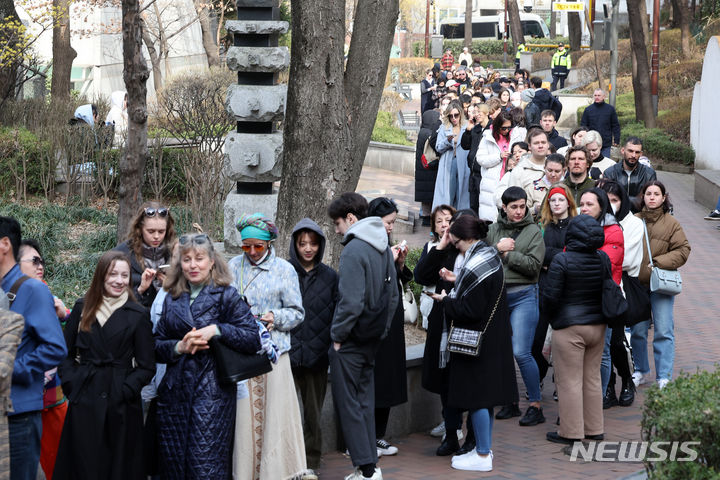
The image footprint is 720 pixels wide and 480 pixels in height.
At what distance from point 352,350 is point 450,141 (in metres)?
7.33

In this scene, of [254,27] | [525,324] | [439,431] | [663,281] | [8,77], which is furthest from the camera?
[8,77]

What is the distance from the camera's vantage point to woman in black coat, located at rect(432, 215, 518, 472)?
22.1ft

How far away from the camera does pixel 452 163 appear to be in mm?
13312

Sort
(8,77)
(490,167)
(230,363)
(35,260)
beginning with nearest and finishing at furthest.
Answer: (230,363)
(35,260)
(490,167)
(8,77)

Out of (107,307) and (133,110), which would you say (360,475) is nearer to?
(107,307)

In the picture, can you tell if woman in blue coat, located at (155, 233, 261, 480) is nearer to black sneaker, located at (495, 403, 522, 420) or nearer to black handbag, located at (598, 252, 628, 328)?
black handbag, located at (598, 252, 628, 328)

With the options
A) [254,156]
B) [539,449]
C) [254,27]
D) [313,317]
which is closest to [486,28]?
[254,27]

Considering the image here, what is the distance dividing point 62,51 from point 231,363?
17616 mm

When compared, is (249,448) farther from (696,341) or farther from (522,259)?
(696,341)

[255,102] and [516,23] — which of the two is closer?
[255,102]

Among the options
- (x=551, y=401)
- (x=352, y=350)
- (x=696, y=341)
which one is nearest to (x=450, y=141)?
(x=696, y=341)

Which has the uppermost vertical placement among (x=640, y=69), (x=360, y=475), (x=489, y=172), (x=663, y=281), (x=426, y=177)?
(x=640, y=69)

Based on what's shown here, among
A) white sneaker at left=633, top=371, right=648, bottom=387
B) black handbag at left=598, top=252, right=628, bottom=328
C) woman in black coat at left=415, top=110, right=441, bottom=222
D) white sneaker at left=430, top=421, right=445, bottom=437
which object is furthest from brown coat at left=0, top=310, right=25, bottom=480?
woman in black coat at left=415, top=110, right=441, bottom=222

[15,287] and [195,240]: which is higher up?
[195,240]
